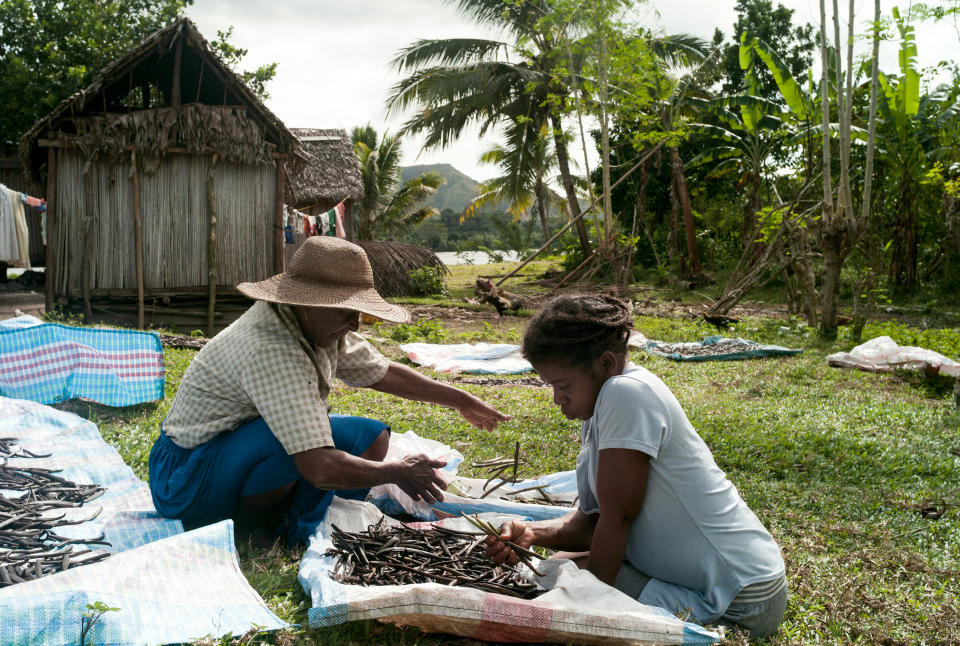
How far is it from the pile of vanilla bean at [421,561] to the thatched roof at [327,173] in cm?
1495

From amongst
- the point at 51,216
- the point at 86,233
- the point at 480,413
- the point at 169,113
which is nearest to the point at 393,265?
the point at 169,113

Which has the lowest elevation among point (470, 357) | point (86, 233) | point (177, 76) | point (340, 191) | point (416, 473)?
point (470, 357)

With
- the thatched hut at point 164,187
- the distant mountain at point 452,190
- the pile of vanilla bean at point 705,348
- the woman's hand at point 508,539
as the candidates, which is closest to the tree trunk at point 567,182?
the thatched hut at point 164,187

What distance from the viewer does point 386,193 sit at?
27.5m

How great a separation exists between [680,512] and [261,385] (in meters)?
1.54

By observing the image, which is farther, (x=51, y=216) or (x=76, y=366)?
(x=51, y=216)

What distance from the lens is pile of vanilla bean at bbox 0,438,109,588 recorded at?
259 centimetres

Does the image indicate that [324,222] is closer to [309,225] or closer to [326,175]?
[309,225]

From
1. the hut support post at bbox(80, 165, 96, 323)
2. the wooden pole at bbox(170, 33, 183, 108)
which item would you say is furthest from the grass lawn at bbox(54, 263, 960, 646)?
the wooden pole at bbox(170, 33, 183, 108)

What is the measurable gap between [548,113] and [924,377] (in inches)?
605

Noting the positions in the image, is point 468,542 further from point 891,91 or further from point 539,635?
point 891,91

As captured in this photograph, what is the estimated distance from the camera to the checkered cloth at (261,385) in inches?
104

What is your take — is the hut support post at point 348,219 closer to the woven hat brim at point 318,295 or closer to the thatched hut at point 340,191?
the thatched hut at point 340,191

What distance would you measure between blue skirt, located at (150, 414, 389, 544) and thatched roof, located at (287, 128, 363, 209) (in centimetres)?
1447
